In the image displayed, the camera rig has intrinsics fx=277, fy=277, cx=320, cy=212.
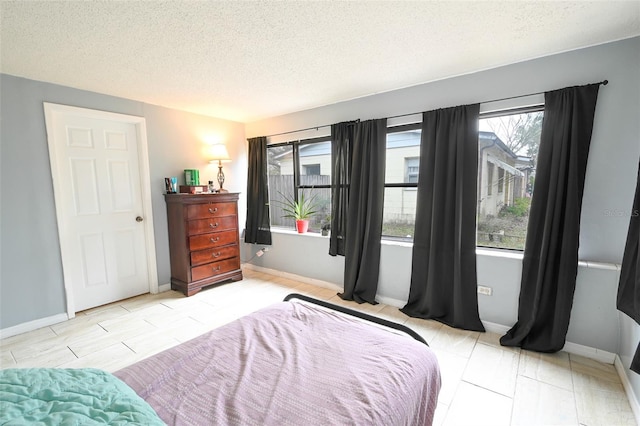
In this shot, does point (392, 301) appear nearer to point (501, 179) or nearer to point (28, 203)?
point (501, 179)

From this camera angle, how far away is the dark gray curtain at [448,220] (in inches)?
98.6

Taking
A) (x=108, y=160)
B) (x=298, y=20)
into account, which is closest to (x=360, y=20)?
(x=298, y=20)

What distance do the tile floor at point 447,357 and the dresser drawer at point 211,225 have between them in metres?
0.81

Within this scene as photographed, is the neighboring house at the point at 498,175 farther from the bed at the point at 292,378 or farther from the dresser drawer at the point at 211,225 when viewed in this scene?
the dresser drawer at the point at 211,225

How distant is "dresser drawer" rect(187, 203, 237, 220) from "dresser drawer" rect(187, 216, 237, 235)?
5cm

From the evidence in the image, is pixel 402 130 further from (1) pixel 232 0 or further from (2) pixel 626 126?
(1) pixel 232 0

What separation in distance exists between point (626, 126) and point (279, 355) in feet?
9.08

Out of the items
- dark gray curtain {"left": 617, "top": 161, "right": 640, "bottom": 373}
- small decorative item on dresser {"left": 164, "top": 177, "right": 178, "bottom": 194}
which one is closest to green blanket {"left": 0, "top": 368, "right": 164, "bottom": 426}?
dark gray curtain {"left": 617, "top": 161, "right": 640, "bottom": 373}

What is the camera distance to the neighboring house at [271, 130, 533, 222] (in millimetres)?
2496

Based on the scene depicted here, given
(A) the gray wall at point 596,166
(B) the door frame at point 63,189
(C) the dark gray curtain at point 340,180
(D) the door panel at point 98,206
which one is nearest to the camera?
(A) the gray wall at point 596,166

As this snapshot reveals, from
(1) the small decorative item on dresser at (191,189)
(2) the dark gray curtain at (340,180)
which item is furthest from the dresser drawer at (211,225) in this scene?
(2) the dark gray curtain at (340,180)

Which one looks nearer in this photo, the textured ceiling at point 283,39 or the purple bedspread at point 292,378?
the purple bedspread at point 292,378

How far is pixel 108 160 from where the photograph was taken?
10.3 ft

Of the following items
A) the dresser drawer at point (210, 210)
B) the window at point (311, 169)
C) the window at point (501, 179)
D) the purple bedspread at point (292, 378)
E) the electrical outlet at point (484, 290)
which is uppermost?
the window at point (311, 169)
